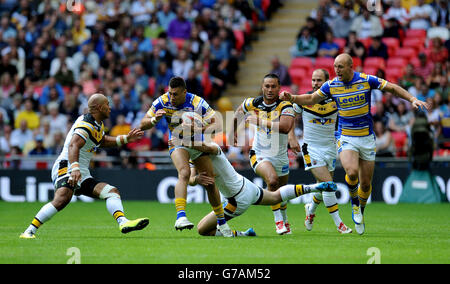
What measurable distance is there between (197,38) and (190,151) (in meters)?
13.5

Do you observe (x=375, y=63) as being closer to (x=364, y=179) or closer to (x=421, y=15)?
(x=421, y=15)

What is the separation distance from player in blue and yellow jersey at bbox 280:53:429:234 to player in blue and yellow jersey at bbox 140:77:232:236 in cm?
148

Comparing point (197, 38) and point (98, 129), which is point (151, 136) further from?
point (98, 129)

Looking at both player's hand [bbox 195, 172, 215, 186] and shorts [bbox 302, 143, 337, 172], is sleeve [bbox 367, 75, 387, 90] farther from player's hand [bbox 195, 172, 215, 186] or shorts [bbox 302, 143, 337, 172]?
player's hand [bbox 195, 172, 215, 186]

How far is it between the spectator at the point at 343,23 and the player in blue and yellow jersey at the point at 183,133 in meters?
11.9

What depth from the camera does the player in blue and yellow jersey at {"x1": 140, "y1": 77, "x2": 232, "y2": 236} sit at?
37.9 feet

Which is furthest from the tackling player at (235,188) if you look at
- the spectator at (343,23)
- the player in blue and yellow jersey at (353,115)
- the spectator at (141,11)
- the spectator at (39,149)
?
the spectator at (141,11)

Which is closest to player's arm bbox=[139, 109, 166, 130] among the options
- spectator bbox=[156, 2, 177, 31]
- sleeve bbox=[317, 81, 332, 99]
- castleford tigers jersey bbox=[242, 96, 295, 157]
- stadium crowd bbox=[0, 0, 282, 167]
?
castleford tigers jersey bbox=[242, 96, 295, 157]

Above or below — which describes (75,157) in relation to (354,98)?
below

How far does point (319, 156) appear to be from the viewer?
1319 cm

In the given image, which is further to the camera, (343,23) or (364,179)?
(343,23)

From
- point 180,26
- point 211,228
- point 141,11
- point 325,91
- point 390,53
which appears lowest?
point 211,228

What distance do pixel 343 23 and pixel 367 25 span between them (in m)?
0.77

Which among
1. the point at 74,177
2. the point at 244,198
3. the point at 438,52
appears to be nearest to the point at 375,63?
the point at 438,52
